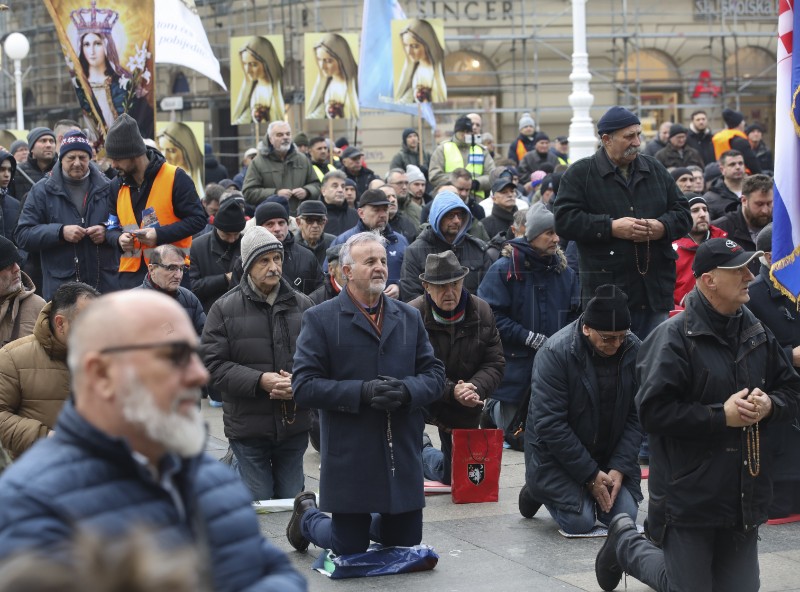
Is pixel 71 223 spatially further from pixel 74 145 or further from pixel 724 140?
pixel 724 140

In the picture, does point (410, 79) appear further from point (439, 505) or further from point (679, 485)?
point (679, 485)

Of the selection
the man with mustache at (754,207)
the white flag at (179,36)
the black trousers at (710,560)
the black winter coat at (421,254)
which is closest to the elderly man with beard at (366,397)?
the black trousers at (710,560)

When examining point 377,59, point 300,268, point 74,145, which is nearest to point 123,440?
point 74,145

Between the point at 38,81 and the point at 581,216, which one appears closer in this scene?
the point at 581,216

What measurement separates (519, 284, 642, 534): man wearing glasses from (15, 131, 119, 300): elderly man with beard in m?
3.24

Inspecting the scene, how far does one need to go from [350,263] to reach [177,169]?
2.53 meters

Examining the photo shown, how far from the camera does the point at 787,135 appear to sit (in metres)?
8.11

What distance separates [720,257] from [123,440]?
378 cm

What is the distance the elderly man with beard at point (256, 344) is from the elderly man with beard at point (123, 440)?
16.9 feet

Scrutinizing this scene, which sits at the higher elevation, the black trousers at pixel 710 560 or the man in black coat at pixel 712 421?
the man in black coat at pixel 712 421

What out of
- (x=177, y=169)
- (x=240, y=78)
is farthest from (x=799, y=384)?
(x=240, y=78)

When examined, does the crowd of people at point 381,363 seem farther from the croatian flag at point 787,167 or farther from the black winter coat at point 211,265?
the croatian flag at point 787,167

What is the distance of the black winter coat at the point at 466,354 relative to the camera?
9258 mm

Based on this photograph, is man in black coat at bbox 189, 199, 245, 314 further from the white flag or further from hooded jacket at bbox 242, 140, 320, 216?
the white flag
